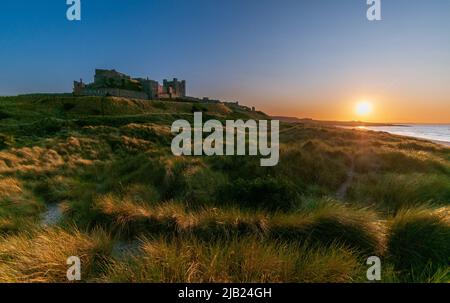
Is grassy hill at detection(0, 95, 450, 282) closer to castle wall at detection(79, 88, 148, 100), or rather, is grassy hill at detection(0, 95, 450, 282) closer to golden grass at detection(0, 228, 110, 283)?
golden grass at detection(0, 228, 110, 283)

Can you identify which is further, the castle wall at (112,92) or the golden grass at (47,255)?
the castle wall at (112,92)

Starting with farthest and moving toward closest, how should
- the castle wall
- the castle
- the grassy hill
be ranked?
1. the castle
2. the castle wall
3. the grassy hill

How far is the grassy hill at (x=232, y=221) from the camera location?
10.4ft

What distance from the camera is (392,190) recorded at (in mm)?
6871

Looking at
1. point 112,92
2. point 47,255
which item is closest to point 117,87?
point 112,92

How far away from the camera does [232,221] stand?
446 cm

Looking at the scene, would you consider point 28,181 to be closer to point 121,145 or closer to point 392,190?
point 121,145

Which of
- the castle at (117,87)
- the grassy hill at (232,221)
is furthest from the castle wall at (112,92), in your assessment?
the grassy hill at (232,221)

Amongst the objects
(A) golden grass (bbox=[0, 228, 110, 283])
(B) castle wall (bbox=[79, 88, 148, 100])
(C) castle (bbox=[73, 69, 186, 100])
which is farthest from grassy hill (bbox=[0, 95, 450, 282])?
(C) castle (bbox=[73, 69, 186, 100])

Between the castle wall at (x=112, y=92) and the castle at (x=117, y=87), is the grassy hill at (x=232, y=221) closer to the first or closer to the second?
the castle wall at (x=112, y=92)

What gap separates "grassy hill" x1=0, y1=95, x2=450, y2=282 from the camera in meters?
3.16
